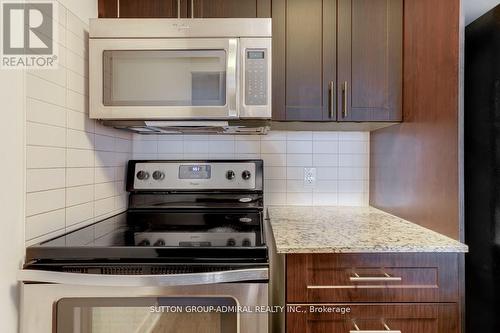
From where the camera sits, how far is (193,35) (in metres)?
1.23

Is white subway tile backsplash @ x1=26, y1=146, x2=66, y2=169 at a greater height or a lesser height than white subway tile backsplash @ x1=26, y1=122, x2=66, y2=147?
lesser

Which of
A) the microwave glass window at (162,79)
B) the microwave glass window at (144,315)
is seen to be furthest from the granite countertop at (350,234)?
the microwave glass window at (162,79)

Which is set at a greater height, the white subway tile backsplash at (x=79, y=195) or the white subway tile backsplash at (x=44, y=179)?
the white subway tile backsplash at (x=44, y=179)

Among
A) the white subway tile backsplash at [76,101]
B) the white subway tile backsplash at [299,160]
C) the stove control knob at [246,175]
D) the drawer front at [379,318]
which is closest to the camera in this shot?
the drawer front at [379,318]

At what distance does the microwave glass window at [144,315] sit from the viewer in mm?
944

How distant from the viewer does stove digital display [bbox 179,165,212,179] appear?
5.60 ft

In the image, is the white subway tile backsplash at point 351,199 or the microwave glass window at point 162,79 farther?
the white subway tile backsplash at point 351,199

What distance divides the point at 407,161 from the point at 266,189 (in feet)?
2.45

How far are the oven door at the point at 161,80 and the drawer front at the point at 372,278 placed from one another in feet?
2.11

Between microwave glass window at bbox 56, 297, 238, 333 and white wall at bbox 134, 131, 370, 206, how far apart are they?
910 mm

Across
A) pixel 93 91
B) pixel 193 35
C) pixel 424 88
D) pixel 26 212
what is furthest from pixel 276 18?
pixel 26 212

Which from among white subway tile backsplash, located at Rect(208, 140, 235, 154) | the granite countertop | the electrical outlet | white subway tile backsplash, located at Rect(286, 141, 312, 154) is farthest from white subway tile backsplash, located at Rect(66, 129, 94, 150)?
the electrical outlet

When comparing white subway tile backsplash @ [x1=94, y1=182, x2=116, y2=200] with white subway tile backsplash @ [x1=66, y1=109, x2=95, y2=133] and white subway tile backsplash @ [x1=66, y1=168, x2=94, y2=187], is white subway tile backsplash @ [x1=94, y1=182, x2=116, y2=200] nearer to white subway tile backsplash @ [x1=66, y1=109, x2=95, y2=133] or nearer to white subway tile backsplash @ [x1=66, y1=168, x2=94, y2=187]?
white subway tile backsplash @ [x1=66, y1=168, x2=94, y2=187]

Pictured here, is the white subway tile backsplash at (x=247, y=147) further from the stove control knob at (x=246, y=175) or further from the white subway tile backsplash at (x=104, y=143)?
the white subway tile backsplash at (x=104, y=143)
